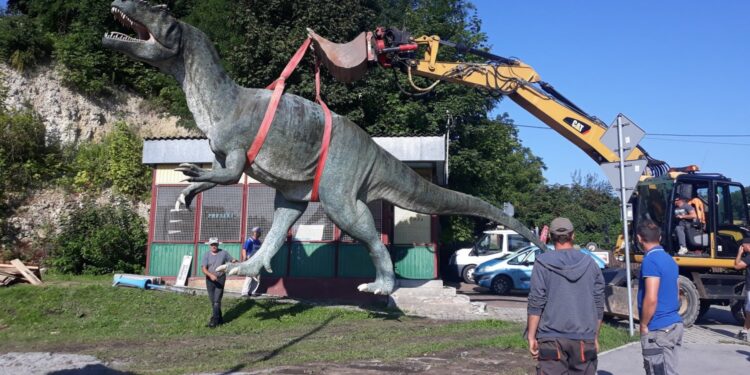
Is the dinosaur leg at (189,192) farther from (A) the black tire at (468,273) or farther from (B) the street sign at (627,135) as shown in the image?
(A) the black tire at (468,273)

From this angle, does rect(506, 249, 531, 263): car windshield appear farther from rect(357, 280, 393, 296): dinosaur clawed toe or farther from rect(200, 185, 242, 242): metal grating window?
rect(357, 280, 393, 296): dinosaur clawed toe

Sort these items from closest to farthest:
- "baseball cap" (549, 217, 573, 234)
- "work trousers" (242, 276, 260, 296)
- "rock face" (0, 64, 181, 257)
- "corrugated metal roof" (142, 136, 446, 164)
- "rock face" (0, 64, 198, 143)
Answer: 1. "baseball cap" (549, 217, 573, 234)
2. "work trousers" (242, 276, 260, 296)
3. "corrugated metal roof" (142, 136, 446, 164)
4. "rock face" (0, 64, 181, 257)
5. "rock face" (0, 64, 198, 143)

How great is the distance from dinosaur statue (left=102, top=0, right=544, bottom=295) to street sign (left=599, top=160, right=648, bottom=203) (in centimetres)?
323

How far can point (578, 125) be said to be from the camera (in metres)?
12.1

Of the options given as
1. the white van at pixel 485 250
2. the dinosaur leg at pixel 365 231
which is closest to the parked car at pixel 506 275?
the white van at pixel 485 250

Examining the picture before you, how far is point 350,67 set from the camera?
813cm

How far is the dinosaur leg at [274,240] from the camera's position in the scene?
7.59 meters

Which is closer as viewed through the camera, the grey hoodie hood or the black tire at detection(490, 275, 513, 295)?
the grey hoodie hood

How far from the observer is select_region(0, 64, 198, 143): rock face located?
69.4 ft

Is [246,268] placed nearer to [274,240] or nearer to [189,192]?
[274,240]

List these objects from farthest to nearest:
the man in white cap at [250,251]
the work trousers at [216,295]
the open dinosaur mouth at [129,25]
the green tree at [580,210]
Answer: the green tree at [580,210] → the man in white cap at [250,251] → the work trousers at [216,295] → the open dinosaur mouth at [129,25]

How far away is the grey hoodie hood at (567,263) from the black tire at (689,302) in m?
7.75

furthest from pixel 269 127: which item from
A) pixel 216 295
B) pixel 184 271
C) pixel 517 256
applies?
pixel 517 256

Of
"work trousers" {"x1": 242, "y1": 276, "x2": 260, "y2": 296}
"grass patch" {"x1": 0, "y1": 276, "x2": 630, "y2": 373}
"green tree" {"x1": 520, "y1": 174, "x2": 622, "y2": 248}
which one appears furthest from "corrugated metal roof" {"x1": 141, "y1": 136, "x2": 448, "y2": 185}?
"green tree" {"x1": 520, "y1": 174, "x2": 622, "y2": 248}
